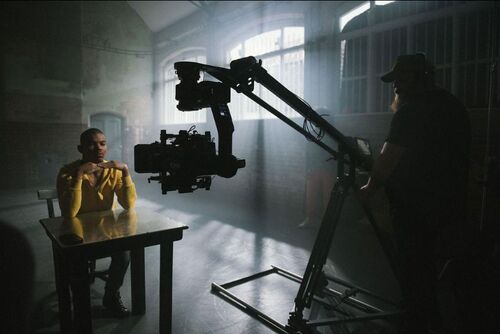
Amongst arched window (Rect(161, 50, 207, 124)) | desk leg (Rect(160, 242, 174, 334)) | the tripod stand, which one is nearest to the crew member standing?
the tripod stand

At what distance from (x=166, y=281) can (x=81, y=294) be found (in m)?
0.47

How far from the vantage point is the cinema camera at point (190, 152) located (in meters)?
1.41

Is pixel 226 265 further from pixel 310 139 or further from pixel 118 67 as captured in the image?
pixel 118 67

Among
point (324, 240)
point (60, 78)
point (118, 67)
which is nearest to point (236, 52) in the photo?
point (118, 67)

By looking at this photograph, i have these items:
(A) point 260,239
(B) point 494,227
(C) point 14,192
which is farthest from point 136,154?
(C) point 14,192

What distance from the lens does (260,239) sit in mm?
4746

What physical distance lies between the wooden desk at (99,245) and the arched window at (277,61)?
492 cm

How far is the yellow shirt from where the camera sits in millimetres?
2480

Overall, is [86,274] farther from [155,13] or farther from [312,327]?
[155,13]

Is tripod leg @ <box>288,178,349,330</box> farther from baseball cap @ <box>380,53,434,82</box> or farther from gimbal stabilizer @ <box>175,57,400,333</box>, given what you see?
baseball cap @ <box>380,53,434,82</box>

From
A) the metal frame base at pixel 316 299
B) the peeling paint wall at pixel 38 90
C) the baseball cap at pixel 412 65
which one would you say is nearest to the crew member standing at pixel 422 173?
the baseball cap at pixel 412 65

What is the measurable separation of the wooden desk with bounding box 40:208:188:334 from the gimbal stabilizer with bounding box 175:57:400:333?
853 millimetres

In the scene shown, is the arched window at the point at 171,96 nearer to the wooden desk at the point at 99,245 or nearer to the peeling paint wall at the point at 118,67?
the peeling paint wall at the point at 118,67

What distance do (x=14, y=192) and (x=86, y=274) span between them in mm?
7830
